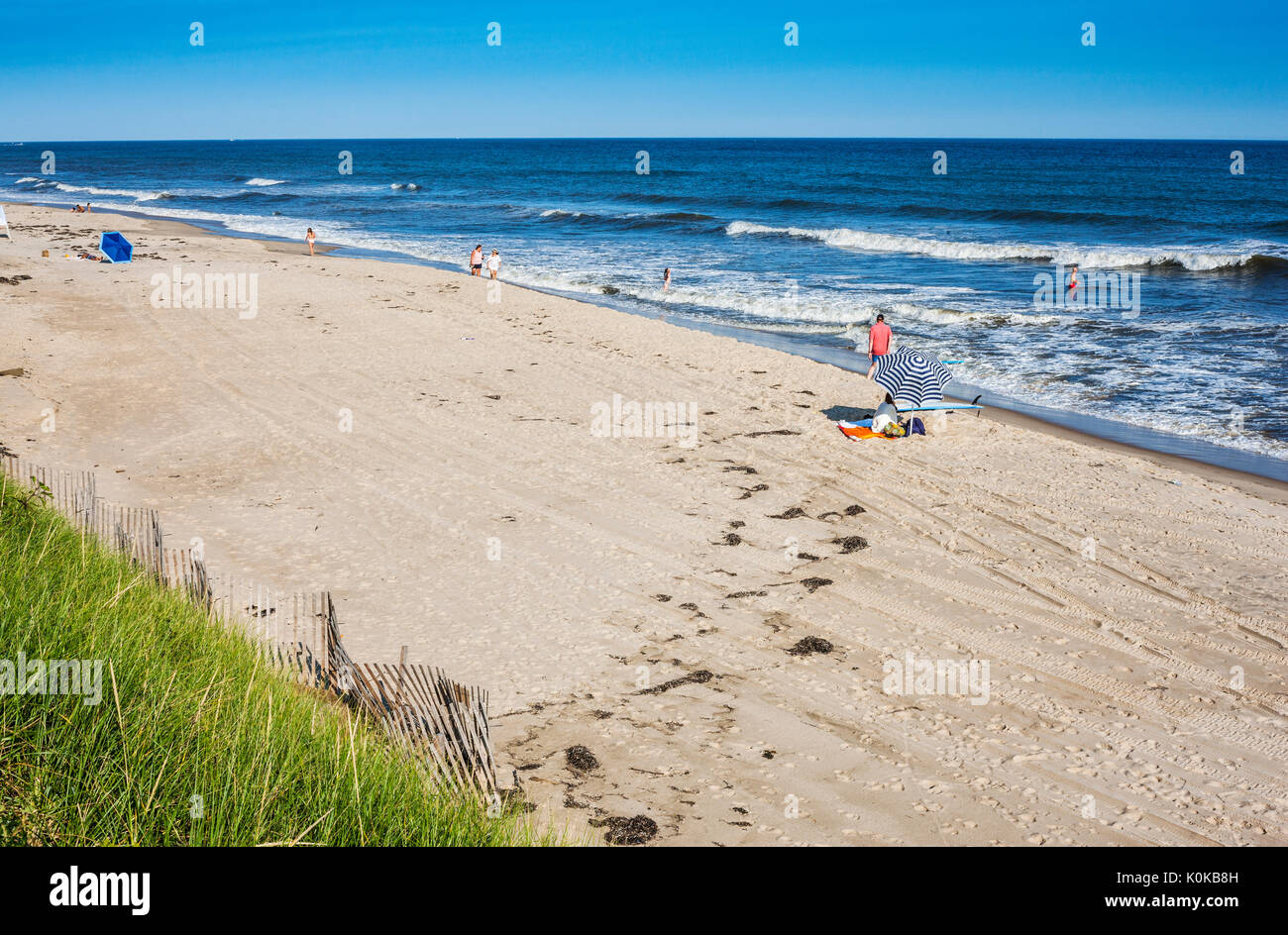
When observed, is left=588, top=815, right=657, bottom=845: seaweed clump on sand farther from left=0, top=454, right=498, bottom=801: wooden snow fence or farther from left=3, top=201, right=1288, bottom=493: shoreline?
left=3, top=201, right=1288, bottom=493: shoreline

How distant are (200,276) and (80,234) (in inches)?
523

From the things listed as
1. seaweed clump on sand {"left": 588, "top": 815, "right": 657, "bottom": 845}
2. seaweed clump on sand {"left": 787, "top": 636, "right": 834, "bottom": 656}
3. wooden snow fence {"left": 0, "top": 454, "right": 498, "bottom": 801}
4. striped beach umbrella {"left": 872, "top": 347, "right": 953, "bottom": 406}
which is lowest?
seaweed clump on sand {"left": 588, "top": 815, "right": 657, "bottom": 845}

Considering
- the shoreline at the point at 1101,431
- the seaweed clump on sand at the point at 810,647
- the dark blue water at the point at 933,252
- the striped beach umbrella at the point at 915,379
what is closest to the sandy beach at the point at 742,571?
the seaweed clump on sand at the point at 810,647

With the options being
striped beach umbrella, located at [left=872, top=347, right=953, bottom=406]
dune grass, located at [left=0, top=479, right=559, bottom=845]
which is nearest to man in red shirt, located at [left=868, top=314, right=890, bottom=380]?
striped beach umbrella, located at [left=872, top=347, right=953, bottom=406]

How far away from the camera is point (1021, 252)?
36.2 m

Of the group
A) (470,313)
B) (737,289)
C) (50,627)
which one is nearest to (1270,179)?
(737,289)

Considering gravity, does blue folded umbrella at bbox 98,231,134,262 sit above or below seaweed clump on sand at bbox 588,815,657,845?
above

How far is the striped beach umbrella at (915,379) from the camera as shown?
45.2ft

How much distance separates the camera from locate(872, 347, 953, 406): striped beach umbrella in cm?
1377

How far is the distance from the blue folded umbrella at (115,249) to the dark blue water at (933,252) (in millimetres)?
11163

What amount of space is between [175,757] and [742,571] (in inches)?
255

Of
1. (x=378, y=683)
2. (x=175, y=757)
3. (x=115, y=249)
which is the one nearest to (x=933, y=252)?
(x=115, y=249)

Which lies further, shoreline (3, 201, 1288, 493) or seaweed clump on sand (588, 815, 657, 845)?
shoreline (3, 201, 1288, 493)

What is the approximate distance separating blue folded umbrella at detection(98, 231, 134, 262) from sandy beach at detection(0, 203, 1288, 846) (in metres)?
9.99
